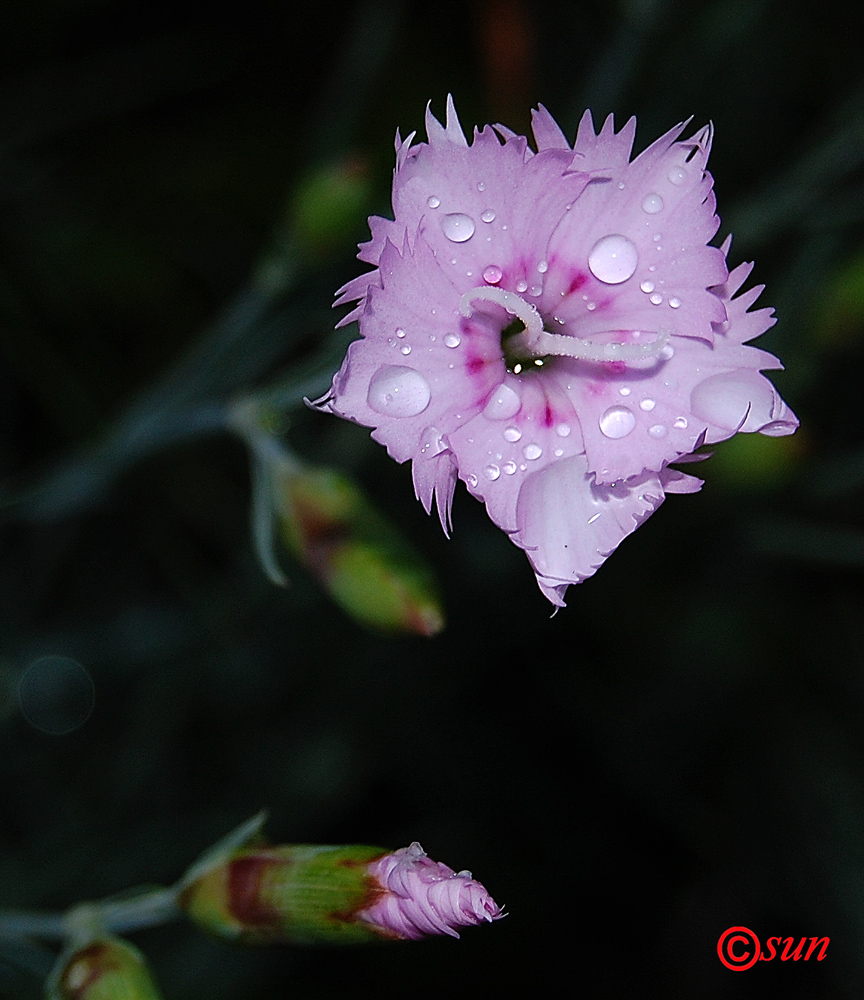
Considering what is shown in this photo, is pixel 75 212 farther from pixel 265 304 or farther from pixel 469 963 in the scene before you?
pixel 469 963

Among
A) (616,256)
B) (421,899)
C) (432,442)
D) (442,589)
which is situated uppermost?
(442,589)

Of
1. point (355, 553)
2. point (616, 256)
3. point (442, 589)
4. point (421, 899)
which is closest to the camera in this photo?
point (421, 899)

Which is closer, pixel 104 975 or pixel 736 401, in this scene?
pixel 736 401

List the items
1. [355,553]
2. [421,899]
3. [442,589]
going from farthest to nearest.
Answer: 1. [442,589]
2. [355,553]
3. [421,899]

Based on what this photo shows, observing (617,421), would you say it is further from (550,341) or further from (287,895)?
(287,895)

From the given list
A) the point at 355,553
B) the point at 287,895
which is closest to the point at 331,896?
the point at 287,895

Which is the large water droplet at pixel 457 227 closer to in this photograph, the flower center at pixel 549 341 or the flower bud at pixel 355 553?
the flower center at pixel 549 341

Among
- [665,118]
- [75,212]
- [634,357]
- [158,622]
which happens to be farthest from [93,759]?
[665,118]
